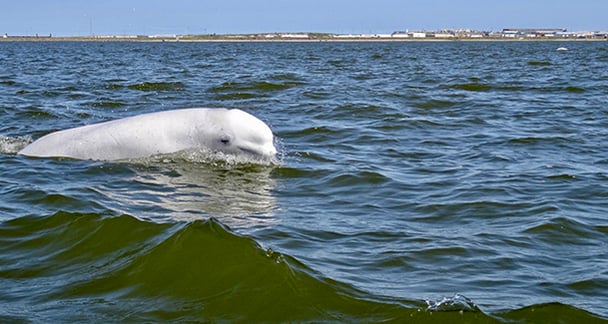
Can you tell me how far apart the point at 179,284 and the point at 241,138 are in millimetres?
5761

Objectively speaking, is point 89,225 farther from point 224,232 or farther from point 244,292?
point 244,292

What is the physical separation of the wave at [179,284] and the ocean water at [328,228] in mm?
20

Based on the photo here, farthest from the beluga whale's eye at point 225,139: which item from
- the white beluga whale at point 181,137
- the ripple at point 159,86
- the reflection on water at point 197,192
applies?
the ripple at point 159,86

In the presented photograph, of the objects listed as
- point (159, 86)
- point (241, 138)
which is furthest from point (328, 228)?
point (159, 86)

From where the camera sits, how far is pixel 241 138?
12094mm

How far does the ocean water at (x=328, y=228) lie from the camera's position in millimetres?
6129

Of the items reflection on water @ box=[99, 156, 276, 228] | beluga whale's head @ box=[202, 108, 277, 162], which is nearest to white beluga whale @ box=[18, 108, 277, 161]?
beluga whale's head @ box=[202, 108, 277, 162]

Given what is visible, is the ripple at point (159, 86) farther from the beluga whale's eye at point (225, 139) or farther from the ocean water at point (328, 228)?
the beluga whale's eye at point (225, 139)

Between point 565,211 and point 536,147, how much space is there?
4.94 meters

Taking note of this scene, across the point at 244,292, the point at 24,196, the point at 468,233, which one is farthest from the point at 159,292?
the point at 24,196

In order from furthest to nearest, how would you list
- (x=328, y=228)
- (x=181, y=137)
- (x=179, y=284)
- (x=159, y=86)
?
(x=159, y=86)
(x=181, y=137)
(x=328, y=228)
(x=179, y=284)

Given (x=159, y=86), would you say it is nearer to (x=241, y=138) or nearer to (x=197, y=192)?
(x=241, y=138)

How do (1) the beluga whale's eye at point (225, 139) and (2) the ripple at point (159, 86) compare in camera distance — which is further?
(2) the ripple at point (159, 86)

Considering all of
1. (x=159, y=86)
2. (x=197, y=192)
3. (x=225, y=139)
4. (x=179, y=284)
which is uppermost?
(x=159, y=86)
